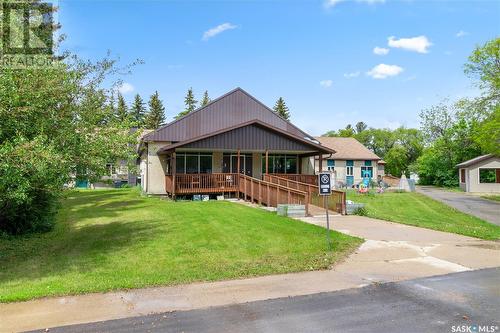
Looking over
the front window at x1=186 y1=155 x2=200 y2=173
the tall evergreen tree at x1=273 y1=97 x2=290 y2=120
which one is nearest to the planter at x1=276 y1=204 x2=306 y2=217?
the front window at x1=186 y1=155 x2=200 y2=173

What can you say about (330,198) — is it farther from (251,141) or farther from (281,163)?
(281,163)

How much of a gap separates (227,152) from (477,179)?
2429cm

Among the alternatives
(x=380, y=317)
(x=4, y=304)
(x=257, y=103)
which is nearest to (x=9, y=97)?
(x=4, y=304)

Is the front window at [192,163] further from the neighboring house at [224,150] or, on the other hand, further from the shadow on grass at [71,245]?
the shadow on grass at [71,245]

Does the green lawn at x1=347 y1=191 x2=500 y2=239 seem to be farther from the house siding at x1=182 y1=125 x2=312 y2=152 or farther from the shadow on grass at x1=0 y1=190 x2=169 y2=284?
the shadow on grass at x1=0 y1=190 x2=169 y2=284

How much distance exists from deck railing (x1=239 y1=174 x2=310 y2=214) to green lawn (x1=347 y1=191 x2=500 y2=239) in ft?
10.1

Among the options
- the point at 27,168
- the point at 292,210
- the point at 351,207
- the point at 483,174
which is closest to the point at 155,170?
the point at 292,210

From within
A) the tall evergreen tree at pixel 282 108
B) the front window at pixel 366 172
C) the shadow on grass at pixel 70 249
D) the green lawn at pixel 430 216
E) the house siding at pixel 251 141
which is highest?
the tall evergreen tree at pixel 282 108

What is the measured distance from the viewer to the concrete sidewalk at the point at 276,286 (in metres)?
5.35

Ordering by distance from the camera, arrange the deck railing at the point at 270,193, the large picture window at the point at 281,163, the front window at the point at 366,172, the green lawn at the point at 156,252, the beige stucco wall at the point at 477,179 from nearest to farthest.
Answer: the green lawn at the point at 156,252 < the deck railing at the point at 270,193 < the large picture window at the point at 281,163 < the beige stucco wall at the point at 477,179 < the front window at the point at 366,172

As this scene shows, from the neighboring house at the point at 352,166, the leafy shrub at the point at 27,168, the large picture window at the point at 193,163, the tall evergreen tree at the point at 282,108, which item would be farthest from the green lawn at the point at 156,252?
the tall evergreen tree at the point at 282,108

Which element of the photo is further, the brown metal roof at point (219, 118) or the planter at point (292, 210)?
the brown metal roof at point (219, 118)

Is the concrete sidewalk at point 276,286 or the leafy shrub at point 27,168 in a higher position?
the leafy shrub at point 27,168

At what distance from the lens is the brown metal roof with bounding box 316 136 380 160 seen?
41312 mm
